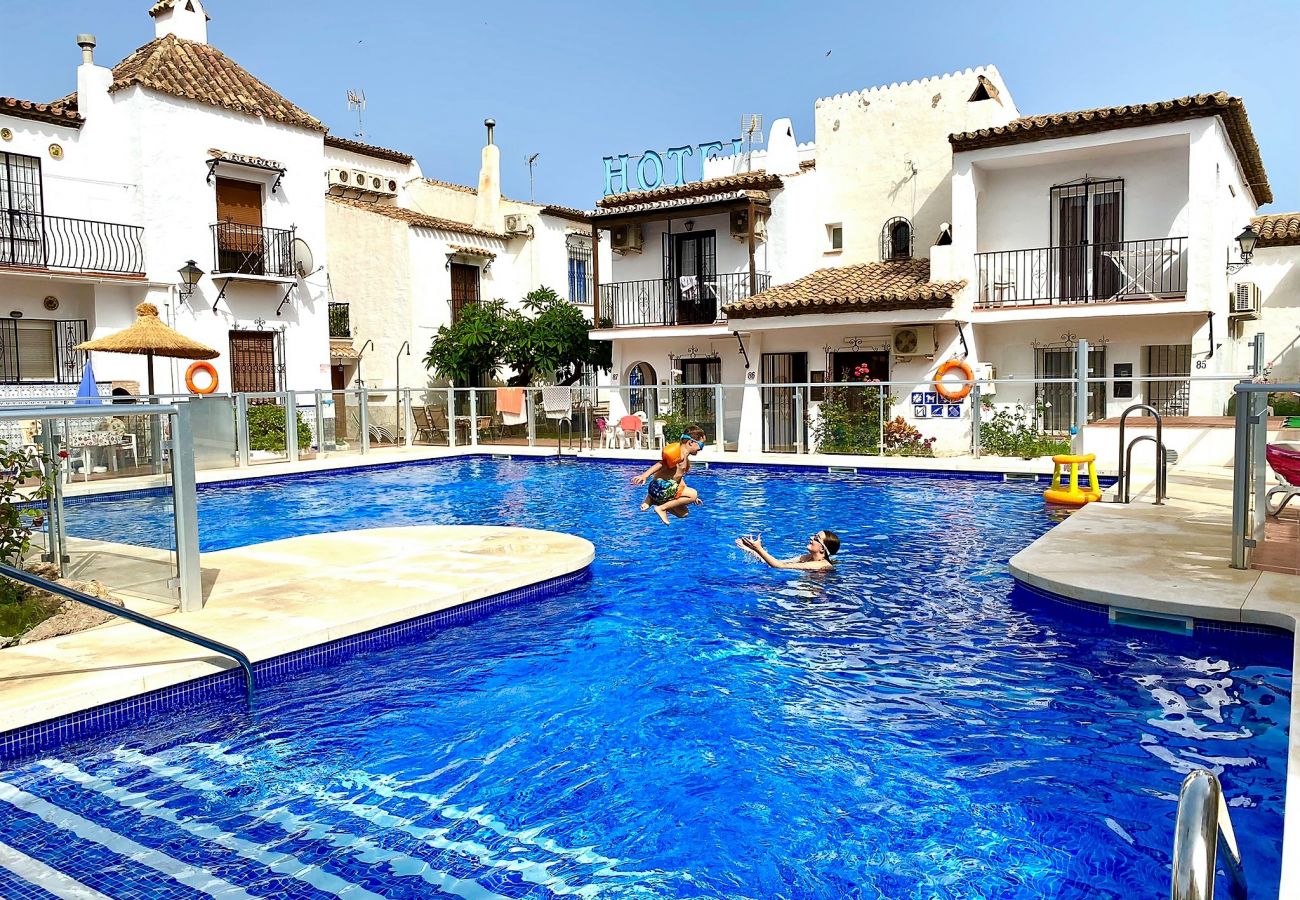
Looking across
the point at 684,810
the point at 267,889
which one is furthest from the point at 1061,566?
the point at 267,889

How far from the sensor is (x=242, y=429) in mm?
19438

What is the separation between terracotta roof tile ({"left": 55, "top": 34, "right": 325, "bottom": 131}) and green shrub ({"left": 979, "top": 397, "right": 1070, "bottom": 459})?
63.0 ft

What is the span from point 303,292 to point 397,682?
71.7 feet

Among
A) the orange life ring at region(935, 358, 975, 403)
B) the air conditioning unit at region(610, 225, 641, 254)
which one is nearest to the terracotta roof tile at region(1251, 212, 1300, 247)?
the orange life ring at region(935, 358, 975, 403)

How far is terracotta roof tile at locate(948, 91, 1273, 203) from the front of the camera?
1867 cm

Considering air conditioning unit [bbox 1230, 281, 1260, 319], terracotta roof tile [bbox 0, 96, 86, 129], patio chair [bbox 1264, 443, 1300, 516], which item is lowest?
patio chair [bbox 1264, 443, 1300, 516]

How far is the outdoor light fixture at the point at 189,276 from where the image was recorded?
75.3 feet

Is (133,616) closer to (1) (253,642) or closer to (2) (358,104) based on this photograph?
(1) (253,642)

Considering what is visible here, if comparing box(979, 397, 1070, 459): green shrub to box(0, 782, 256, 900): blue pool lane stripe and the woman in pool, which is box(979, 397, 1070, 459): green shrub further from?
box(0, 782, 256, 900): blue pool lane stripe

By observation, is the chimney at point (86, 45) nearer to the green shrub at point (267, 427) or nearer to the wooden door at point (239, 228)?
the wooden door at point (239, 228)

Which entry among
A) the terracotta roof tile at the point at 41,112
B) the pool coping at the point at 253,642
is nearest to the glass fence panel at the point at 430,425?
the terracotta roof tile at the point at 41,112

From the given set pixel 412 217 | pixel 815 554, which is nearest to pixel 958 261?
pixel 815 554

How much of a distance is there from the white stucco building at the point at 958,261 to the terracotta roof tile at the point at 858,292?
7 centimetres

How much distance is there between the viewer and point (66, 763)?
5.17 m
